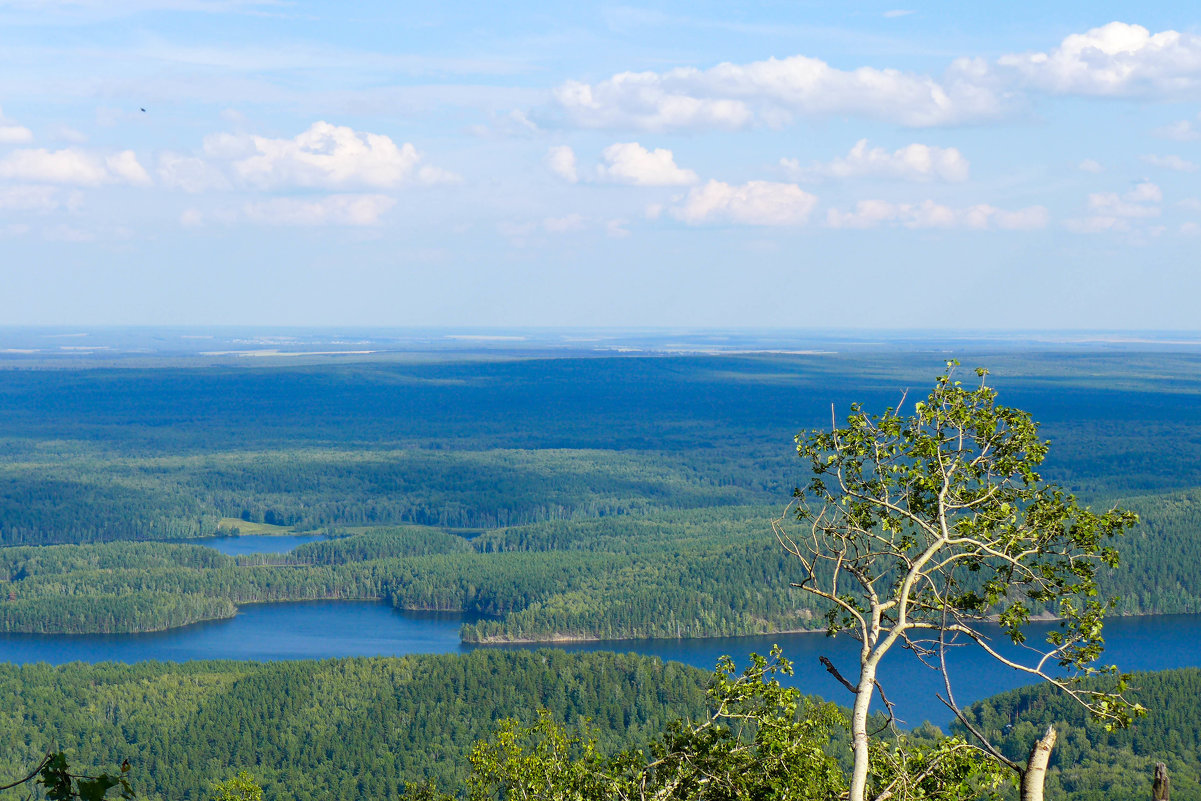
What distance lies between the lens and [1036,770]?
1225cm

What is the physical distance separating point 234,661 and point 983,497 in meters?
90.8

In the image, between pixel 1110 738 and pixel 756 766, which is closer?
pixel 756 766

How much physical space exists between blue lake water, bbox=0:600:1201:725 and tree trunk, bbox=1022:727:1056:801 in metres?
78.6

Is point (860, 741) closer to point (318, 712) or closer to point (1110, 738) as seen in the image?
point (1110, 738)

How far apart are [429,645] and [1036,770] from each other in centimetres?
10459

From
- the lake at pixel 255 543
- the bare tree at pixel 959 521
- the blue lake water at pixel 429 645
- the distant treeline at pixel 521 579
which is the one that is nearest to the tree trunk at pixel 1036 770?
the bare tree at pixel 959 521

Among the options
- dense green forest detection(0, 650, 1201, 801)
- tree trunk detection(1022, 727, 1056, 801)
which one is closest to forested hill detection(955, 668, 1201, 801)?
dense green forest detection(0, 650, 1201, 801)

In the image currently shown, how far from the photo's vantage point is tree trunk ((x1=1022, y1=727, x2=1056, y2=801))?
12.2 metres

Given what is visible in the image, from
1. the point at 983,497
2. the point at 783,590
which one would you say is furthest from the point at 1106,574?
the point at 983,497

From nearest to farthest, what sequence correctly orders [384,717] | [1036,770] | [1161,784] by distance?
1. [1161,784]
2. [1036,770]
3. [384,717]

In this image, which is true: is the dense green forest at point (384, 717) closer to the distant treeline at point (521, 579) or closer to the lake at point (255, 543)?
the distant treeline at point (521, 579)

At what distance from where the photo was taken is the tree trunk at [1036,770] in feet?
39.9

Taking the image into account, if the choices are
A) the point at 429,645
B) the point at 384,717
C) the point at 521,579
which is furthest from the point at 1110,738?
the point at 521,579

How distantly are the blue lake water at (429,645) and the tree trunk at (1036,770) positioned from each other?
78.6 metres
